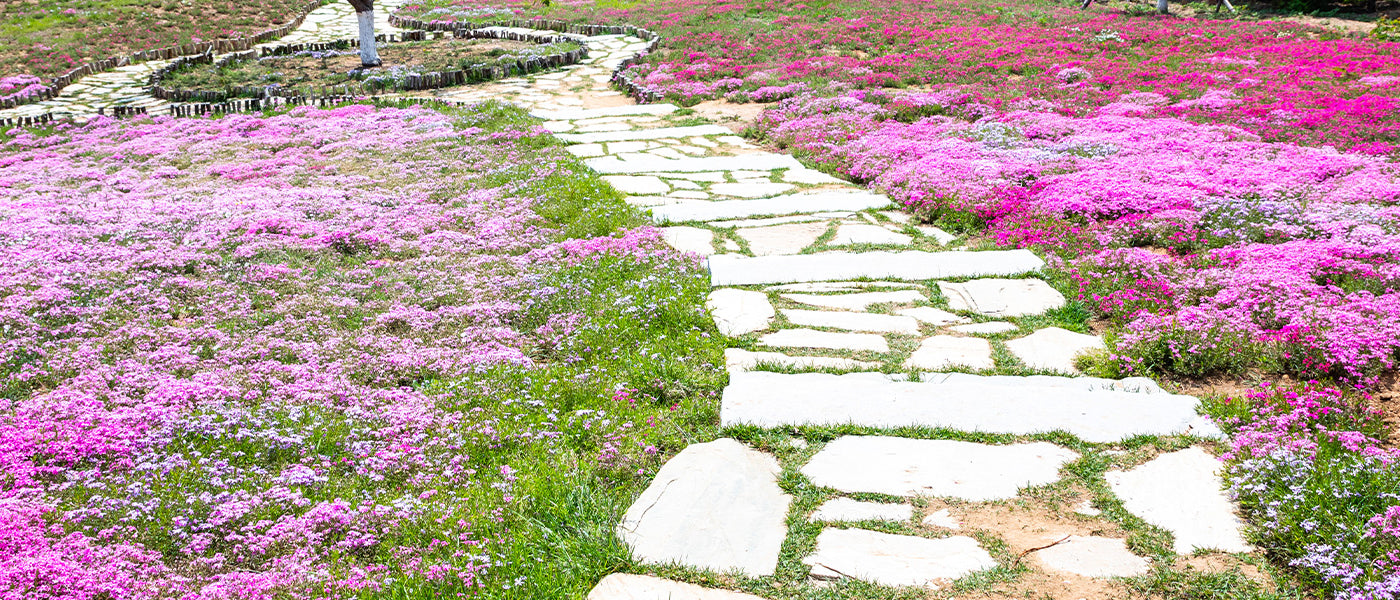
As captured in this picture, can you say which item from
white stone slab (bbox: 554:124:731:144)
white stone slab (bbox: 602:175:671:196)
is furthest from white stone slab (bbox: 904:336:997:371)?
white stone slab (bbox: 554:124:731:144)

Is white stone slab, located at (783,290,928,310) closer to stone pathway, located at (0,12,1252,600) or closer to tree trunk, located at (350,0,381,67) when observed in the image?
stone pathway, located at (0,12,1252,600)

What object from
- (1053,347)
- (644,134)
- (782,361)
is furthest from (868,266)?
(644,134)

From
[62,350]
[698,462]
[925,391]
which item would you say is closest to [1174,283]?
[925,391]

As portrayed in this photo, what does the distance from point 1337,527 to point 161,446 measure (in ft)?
16.3

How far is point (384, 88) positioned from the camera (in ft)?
50.1

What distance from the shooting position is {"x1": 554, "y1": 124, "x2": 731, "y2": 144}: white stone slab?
1115cm

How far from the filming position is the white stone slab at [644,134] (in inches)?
439

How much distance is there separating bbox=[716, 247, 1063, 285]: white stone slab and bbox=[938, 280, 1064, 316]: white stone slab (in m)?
0.20

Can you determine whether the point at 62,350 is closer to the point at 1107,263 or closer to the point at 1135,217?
the point at 1107,263

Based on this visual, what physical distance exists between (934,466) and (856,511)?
0.52 metres

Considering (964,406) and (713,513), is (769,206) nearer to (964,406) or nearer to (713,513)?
(964,406)

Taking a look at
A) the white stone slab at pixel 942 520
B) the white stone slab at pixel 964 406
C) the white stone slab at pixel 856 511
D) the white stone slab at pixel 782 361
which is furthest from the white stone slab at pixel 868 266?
the white stone slab at pixel 942 520

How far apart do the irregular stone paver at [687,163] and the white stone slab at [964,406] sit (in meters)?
5.26

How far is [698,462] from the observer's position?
3887 millimetres
